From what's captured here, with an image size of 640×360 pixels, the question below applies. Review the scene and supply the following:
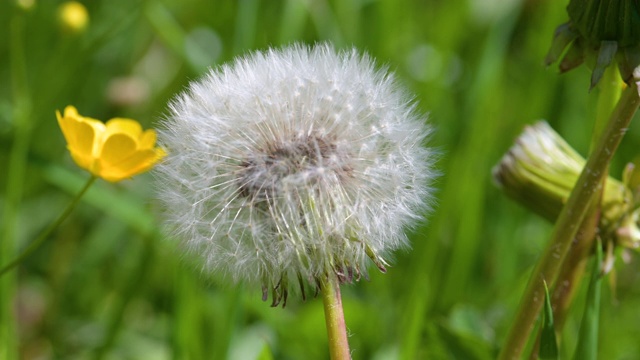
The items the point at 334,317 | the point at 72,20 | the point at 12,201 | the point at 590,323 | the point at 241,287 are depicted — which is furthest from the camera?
the point at 72,20

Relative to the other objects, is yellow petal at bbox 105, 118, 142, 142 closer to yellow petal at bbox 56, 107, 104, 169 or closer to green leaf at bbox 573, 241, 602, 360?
yellow petal at bbox 56, 107, 104, 169

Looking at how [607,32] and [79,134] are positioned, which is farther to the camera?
[79,134]

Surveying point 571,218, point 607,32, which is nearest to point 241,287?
point 571,218

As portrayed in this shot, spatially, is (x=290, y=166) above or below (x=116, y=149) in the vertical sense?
above

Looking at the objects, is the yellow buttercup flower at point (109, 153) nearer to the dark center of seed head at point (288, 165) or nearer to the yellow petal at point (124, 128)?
the yellow petal at point (124, 128)

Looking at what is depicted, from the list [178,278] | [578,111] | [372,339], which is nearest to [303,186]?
[178,278]

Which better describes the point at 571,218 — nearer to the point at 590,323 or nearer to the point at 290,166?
the point at 590,323

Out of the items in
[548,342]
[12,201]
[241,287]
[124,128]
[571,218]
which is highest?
[571,218]
